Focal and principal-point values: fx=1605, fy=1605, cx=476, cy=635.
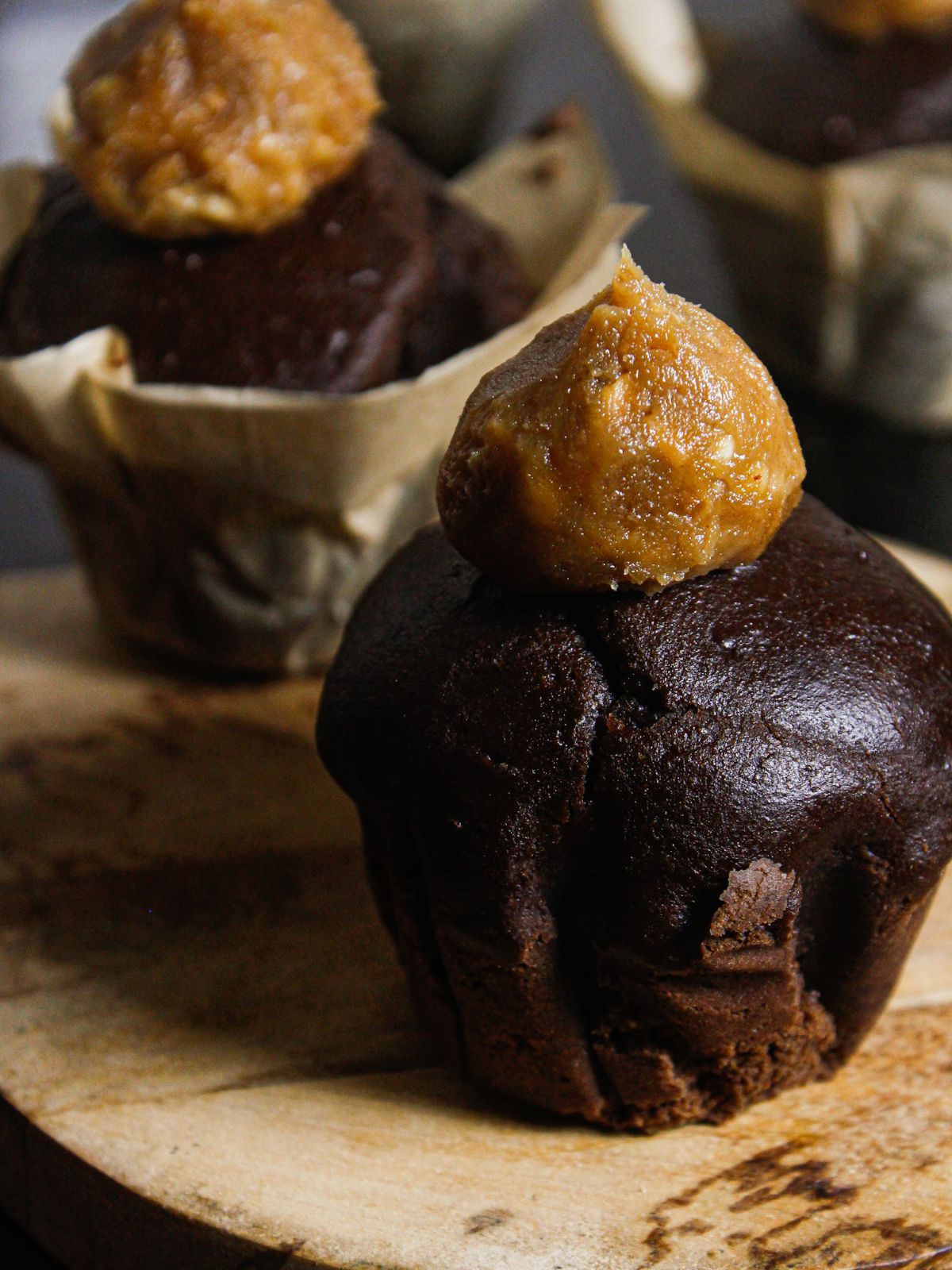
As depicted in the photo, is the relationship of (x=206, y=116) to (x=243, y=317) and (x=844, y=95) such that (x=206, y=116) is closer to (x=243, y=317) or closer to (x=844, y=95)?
(x=243, y=317)

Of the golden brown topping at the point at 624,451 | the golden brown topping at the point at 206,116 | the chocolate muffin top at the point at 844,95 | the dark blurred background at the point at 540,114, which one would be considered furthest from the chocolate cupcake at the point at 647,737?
the dark blurred background at the point at 540,114

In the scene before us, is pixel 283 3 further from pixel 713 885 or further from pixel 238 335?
pixel 713 885

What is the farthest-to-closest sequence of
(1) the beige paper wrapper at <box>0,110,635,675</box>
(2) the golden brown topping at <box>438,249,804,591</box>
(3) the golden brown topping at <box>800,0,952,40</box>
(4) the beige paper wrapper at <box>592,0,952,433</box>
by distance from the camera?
(3) the golden brown topping at <box>800,0,952,40</box>
(4) the beige paper wrapper at <box>592,0,952,433</box>
(1) the beige paper wrapper at <box>0,110,635,675</box>
(2) the golden brown topping at <box>438,249,804,591</box>

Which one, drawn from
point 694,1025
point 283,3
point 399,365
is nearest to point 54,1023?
point 694,1025

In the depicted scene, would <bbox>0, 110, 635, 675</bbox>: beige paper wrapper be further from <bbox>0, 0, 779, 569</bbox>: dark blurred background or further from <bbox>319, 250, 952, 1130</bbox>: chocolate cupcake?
<bbox>0, 0, 779, 569</bbox>: dark blurred background

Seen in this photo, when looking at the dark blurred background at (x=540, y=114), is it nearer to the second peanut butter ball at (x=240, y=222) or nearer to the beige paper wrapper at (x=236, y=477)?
the beige paper wrapper at (x=236, y=477)

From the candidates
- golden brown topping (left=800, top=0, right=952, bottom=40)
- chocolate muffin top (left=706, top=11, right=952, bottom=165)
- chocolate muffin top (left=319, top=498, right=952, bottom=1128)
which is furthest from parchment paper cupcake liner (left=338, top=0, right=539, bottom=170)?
chocolate muffin top (left=319, top=498, right=952, bottom=1128)

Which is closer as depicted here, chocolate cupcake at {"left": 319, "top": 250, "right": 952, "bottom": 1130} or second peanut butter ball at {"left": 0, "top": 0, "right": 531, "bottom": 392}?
chocolate cupcake at {"left": 319, "top": 250, "right": 952, "bottom": 1130}
